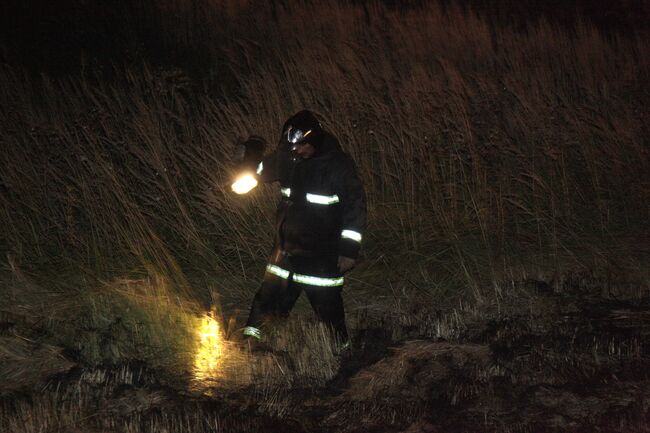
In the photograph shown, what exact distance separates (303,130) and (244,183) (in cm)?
44

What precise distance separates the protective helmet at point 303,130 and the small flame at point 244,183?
302mm

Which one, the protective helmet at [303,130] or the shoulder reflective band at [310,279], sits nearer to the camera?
the protective helmet at [303,130]

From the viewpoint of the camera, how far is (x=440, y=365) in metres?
4.64

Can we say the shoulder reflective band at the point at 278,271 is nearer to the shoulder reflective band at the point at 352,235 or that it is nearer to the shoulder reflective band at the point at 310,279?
the shoulder reflective band at the point at 310,279

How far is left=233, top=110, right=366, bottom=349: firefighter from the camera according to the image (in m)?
4.78

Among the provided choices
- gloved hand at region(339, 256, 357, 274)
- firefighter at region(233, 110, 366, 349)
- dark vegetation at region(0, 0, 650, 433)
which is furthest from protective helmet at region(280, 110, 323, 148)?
dark vegetation at region(0, 0, 650, 433)

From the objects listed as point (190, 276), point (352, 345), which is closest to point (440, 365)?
point (352, 345)

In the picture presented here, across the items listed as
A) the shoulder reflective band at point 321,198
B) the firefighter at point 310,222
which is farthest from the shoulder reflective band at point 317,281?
the shoulder reflective band at point 321,198

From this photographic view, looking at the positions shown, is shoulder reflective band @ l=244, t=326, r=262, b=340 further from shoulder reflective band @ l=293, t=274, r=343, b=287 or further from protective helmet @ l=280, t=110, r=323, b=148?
protective helmet @ l=280, t=110, r=323, b=148

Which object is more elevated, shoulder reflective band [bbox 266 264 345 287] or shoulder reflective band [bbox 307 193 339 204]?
shoulder reflective band [bbox 307 193 339 204]

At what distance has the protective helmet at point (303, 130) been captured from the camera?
4.72 meters

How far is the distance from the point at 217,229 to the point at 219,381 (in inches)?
96.4

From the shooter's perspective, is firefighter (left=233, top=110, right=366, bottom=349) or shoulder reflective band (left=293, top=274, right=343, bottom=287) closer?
firefighter (left=233, top=110, right=366, bottom=349)

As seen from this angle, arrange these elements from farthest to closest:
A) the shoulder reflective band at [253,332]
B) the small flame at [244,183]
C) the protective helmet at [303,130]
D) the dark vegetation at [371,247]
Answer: the shoulder reflective band at [253,332] → the small flame at [244,183] → the protective helmet at [303,130] → the dark vegetation at [371,247]
